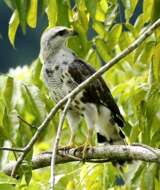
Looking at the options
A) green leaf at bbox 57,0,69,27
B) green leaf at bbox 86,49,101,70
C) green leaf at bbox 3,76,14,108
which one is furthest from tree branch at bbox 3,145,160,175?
green leaf at bbox 57,0,69,27

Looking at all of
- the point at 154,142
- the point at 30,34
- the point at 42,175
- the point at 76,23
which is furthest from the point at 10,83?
the point at 30,34

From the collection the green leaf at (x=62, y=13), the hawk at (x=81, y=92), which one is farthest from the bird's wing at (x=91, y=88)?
the green leaf at (x=62, y=13)

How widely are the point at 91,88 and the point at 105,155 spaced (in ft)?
2.62

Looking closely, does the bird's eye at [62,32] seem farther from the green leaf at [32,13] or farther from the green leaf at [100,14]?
the green leaf at [32,13]

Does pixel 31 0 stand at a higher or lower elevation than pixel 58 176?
higher

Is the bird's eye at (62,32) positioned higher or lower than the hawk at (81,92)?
higher

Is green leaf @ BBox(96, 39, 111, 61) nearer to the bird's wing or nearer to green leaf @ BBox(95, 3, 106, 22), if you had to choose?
green leaf @ BBox(95, 3, 106, 22)

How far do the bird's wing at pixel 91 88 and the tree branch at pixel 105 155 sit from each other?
310 millimetres

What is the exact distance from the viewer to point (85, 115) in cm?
403

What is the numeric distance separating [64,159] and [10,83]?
1.45 ft

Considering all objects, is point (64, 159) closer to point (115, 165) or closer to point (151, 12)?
point (115, 165)

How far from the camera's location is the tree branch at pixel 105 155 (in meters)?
2.93

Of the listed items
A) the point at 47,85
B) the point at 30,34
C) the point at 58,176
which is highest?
the point at 30,34

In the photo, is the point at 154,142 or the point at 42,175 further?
the point at 42,175
